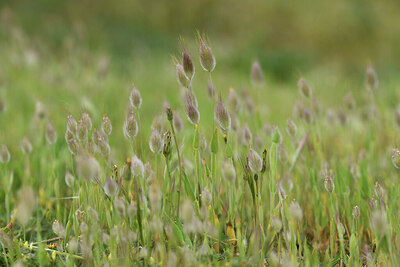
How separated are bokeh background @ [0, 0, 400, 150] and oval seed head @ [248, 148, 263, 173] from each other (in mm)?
969

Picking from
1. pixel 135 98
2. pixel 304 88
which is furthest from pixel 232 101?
pixel 135 98

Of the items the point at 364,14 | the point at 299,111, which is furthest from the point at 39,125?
the point at 364,14

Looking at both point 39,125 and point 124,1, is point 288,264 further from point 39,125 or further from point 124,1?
point 124,1

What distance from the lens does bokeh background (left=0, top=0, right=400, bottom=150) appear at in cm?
304

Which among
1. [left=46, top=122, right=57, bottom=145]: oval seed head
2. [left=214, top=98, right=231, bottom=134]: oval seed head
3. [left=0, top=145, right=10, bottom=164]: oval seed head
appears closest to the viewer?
[left=214, top=98, right=231, bottom=134]: oval seed head

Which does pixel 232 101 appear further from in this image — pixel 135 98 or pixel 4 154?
pixel 4 154

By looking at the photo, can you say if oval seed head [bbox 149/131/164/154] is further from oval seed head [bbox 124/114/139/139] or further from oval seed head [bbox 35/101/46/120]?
oval seed head [bbox 35/101/46/120]

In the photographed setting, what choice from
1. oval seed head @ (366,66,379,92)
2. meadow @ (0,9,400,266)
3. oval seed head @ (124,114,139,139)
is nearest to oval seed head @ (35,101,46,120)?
meadow @ (0,9,400,266)

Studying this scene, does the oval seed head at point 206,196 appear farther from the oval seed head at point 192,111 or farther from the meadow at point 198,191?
the oval seed head at point 192,111

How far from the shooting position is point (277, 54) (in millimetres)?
5570

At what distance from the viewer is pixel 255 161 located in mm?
950

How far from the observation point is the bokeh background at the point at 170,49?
304 centimetres

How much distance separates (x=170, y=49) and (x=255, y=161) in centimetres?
110

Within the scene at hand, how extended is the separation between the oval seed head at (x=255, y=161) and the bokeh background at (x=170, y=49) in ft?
3.18
